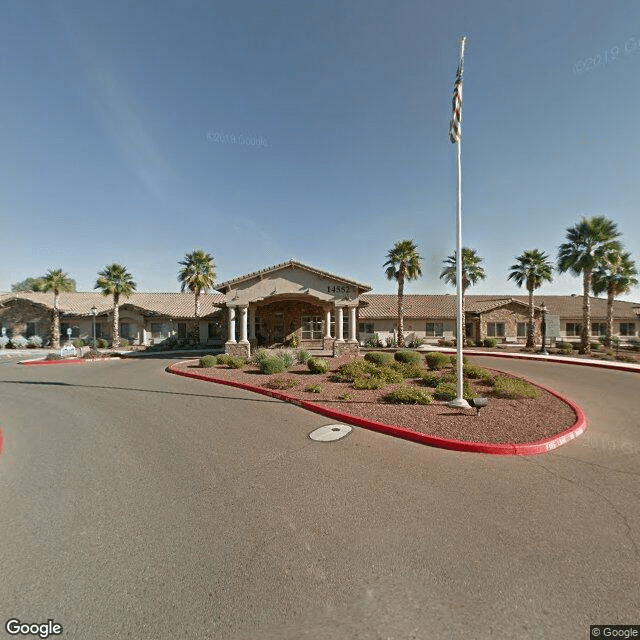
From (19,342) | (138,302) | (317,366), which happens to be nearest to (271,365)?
(317,366)

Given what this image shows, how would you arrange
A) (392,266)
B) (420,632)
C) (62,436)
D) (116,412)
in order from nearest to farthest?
(420,632) < (62,436) < (116,412) < (392,266)

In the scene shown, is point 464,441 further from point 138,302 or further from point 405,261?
point 138,302

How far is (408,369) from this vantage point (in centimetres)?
1359

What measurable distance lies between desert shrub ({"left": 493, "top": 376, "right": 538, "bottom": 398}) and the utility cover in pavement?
600 cm

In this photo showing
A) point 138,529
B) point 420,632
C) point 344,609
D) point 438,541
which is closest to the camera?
point 420,632

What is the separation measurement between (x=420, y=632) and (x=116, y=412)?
29.9ft

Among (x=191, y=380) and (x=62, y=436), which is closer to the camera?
(x=62, y=436)

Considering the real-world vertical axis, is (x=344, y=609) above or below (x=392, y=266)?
below

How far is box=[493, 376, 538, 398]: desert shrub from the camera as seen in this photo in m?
9.70

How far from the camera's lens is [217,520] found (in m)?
3.81

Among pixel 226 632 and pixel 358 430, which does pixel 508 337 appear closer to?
pixel 358 430

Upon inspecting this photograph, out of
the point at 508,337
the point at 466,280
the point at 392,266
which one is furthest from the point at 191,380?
the point at 508,337

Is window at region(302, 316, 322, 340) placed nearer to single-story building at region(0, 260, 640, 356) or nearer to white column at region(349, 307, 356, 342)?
single-story building at region(0, 260, 640, 356)

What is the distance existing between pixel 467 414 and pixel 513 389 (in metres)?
3.54
